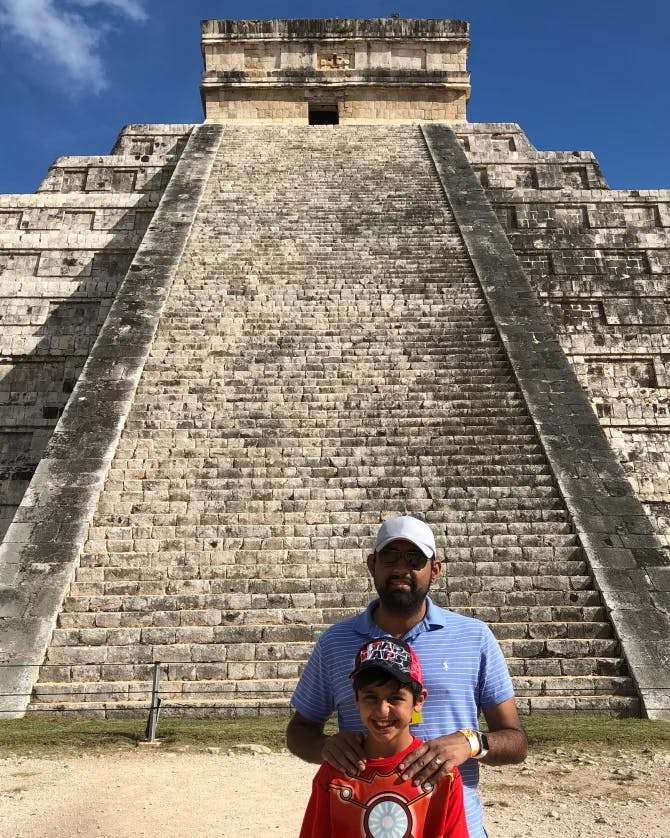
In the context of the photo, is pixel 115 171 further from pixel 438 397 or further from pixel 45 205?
pixel 438 397

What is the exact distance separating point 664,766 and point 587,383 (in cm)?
856

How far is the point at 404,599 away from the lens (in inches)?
90.2

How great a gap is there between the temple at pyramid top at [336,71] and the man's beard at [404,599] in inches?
753

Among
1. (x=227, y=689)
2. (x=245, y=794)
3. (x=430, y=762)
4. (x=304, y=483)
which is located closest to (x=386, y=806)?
(x=430, y=762)

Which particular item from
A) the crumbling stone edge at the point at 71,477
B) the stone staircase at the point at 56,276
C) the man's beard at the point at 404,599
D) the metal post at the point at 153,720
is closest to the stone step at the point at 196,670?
the crumbling stone edge at the point at 71,477

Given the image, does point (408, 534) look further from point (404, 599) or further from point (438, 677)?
point (438, 677)

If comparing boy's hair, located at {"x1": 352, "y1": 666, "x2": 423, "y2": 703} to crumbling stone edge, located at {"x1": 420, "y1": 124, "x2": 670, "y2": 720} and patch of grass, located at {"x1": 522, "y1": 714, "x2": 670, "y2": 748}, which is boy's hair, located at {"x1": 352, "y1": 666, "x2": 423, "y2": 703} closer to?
patch of grass, located at {"x1": 522, "y1": 714, "x2": 670, "y2": 748}

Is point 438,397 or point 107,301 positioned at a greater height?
point 107,301

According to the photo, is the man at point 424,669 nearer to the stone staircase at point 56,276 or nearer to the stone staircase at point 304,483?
the stone staircase at point 304,483

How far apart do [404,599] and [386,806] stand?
577mm

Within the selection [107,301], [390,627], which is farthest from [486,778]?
[107,301]

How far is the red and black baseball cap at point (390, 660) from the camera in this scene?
1.97 m

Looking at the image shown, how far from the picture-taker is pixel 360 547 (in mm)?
7652

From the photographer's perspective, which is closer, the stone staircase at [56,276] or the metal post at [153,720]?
the metal post at [153,720]
